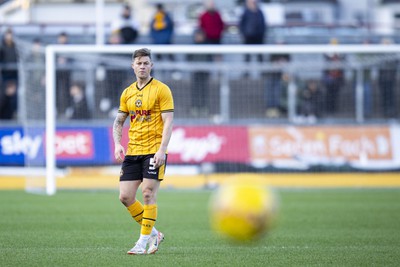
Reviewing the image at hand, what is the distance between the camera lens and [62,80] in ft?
81.2

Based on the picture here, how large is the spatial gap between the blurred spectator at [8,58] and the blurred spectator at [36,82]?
1.48 meters

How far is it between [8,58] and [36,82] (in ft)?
9.32

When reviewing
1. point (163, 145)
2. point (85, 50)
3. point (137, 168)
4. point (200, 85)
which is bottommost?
point (137, 168)

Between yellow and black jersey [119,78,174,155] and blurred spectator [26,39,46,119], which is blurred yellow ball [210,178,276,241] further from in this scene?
blurred spectator [26,39,46,119]

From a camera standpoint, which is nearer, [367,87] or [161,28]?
[161,28]

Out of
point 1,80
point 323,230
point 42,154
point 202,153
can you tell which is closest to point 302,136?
point 202,153

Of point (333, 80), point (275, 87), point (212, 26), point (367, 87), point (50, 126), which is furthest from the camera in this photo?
point (333, 80)

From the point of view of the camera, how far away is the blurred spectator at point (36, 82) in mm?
22312

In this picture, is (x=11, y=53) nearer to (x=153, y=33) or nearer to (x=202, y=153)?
(x=153, y=33)

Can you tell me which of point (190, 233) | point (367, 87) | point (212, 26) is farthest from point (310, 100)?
point (190, 233)

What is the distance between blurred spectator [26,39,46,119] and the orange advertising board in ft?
18.5

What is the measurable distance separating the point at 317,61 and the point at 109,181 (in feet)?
24.9

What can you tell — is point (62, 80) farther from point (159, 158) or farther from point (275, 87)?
point (159, 158)

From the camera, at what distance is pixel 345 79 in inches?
1027
